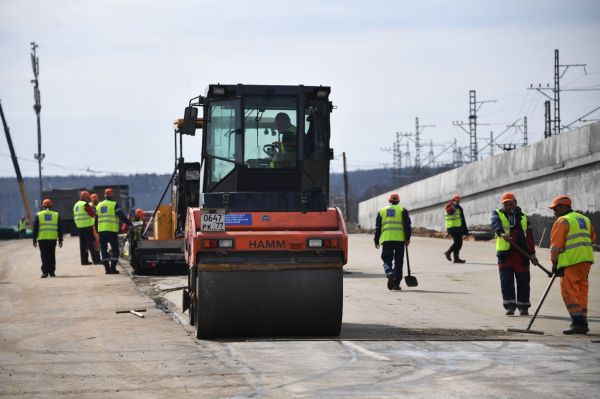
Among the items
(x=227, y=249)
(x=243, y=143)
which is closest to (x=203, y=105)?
(x=243, y=143)

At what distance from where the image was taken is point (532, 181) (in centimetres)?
3494

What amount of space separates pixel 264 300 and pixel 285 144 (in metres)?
2.32

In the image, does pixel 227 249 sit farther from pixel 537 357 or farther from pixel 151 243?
pixel 151 243

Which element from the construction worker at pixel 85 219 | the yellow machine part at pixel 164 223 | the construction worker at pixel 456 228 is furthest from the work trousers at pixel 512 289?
the construction worker at pixel 85 219

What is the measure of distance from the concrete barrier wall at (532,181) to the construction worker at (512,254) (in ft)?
48.2

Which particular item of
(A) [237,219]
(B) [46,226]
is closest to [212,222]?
(A) [237,219]

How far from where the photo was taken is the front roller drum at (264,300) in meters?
12.1

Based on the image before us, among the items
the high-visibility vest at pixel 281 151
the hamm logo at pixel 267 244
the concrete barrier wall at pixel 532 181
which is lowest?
the hamm logo at pixel 267 244

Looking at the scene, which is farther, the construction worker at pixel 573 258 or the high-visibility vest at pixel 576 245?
the high-visibility vest at pixel 576 245

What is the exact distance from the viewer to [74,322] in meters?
14.6

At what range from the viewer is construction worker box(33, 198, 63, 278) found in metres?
24.1

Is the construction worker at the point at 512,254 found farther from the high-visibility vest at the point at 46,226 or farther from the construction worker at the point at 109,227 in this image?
the high-visibility vest at the point at 46,226

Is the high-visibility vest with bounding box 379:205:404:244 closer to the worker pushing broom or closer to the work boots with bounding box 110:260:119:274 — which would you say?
the worker pushing broom

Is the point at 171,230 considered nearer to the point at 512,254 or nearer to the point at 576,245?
the point at 512,254
